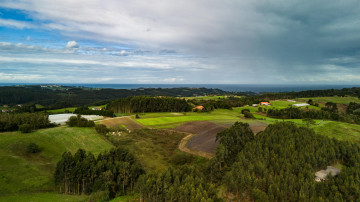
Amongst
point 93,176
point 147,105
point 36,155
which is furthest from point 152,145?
point 147,105

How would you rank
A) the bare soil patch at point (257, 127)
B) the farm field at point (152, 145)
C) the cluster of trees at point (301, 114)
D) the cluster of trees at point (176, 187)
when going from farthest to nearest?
1. the cluster of trees at point (301, 114)
2. the bare soil patch at point (257, 127)
3. the farm field at point (152, 145)
4. the cluster of trees at point (176, 187)

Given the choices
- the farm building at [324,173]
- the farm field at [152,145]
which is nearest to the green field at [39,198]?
the farm field at [152,145]

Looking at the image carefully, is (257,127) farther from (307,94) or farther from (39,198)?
(307,94)

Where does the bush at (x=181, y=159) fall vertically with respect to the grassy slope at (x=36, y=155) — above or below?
below

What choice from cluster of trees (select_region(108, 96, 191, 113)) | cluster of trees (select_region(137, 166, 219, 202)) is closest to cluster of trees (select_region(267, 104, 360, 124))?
cluster of trees (select_region(108, 96, 191, 113))

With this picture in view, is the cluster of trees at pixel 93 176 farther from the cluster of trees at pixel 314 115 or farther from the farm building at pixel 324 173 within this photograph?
the cluster of trees at pixel 314 115

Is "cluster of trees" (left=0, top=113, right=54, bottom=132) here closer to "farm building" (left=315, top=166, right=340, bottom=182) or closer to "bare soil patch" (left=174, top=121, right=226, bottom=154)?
"bare soil patch" (left=174, top=121, right=226, bottom=154)
